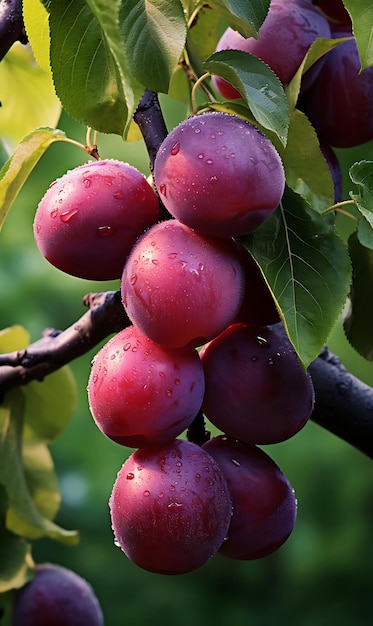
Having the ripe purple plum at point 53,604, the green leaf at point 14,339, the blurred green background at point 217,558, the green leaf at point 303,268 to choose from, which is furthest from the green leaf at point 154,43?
the blurred green background at point 217,558

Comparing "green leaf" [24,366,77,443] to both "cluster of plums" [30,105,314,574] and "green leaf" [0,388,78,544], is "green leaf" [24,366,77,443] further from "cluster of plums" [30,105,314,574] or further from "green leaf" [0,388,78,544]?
"cluster of plums" [30,105,314,574]

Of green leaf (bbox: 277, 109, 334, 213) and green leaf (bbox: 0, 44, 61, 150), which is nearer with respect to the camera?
green leaf (bbox: 277, 109, 334, 213)

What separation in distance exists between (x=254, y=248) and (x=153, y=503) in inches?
6.1

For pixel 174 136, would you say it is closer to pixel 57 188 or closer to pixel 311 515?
pixel 57 188

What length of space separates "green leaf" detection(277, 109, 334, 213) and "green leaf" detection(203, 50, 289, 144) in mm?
69

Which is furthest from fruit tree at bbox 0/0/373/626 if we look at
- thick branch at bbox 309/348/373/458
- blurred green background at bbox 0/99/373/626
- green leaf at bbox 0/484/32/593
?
blurred green background at bbox 0/99/373/626

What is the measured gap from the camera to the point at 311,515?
1959 millimetres

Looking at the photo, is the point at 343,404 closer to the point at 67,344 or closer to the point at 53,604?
the point at 67,344

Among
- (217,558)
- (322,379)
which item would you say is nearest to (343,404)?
(322,379)

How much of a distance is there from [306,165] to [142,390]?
8.2 inches

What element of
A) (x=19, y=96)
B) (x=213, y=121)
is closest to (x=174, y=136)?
(x=213, y=121)

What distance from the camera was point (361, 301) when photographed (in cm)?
66

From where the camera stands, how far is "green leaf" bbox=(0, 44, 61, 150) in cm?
88

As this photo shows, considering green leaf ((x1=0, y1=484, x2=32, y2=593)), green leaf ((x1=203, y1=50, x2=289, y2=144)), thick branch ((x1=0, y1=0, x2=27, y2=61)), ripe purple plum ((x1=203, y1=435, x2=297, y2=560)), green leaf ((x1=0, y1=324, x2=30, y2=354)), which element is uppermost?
thick branch ((x1=0, y1=0, x2=27, y2=61))
